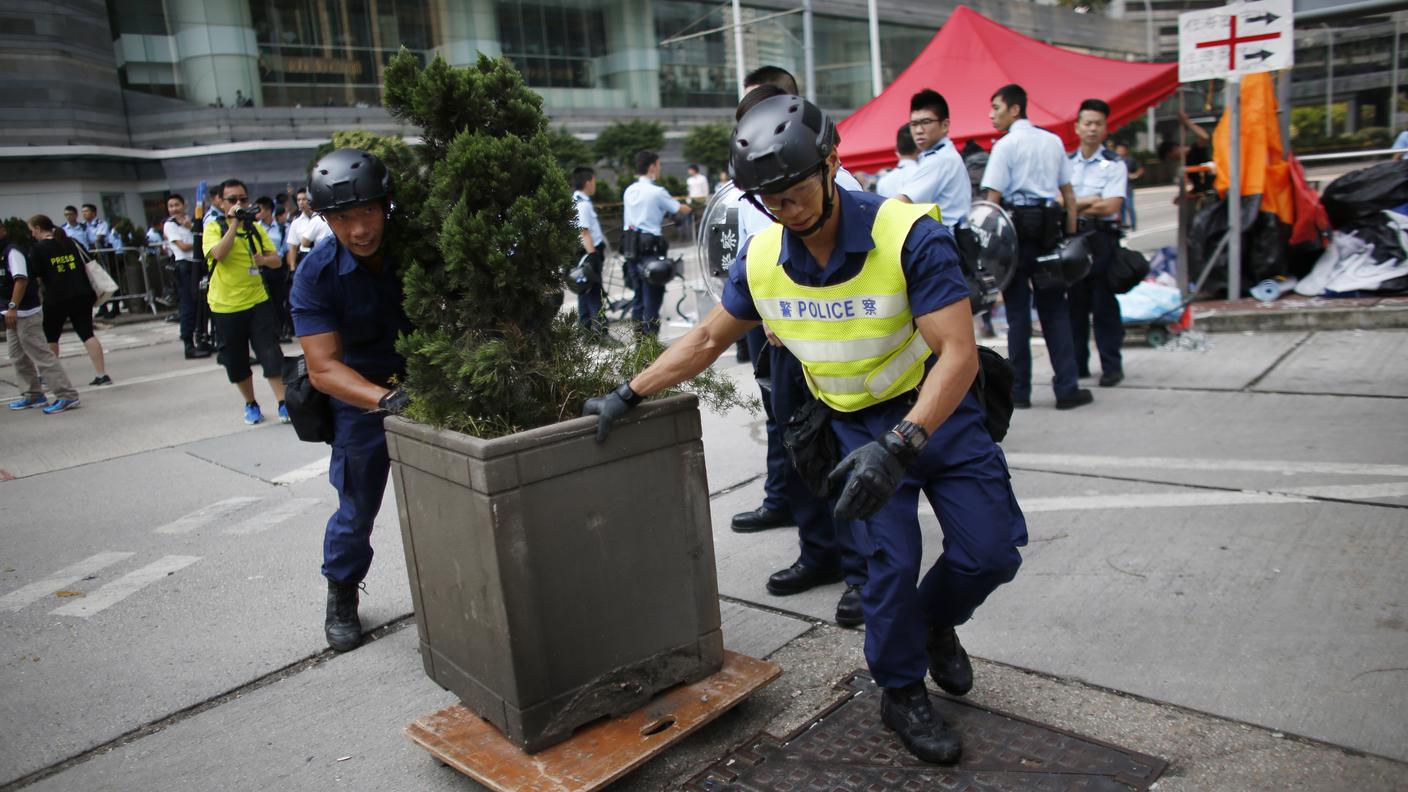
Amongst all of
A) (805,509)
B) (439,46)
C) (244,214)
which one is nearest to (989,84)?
(244,214)

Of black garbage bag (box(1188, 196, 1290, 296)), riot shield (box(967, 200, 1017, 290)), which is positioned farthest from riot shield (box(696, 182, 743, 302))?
black garbage bag (box(1188, 196, 1290, 296))

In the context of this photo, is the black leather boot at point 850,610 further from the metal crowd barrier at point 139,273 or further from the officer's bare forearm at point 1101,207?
the metal crowd barrier at point 139,273

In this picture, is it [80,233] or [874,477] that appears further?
[80,233]

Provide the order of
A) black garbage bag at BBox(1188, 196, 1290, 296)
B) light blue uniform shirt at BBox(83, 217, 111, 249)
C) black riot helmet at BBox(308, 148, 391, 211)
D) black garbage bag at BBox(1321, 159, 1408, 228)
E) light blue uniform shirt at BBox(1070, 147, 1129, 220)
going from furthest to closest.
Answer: light blue uniform shirt at BBox(83, 217, 111, 249) → black garbage bag at BBox(1188, 196, 1290, 296) → black garbage bag at BBox(1321, 159, 1408, 228) → light blue uniform shirt at BBox(1070, 147, 1129, 220) → black riot helmet at BBox(308, 148, 391, 211)

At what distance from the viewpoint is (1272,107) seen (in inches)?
358

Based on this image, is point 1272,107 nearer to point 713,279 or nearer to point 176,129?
point 713,279

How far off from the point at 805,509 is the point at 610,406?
141 centimetres

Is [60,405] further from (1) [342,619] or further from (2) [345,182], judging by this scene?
(2) [345,182]

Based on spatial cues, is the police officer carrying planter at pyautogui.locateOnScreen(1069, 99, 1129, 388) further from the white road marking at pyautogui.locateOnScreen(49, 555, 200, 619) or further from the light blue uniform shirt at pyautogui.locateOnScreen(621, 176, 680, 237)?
the white road marking at pyautogui.locateOnScreen(49, 555, 200, 619)

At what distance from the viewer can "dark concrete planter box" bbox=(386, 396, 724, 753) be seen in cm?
269

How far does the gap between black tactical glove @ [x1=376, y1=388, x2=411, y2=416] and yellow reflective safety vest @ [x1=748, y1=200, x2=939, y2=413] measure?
1119 mm

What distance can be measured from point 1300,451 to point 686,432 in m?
3.76

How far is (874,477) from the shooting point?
253 cm

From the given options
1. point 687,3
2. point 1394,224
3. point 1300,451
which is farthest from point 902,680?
point 687,3
